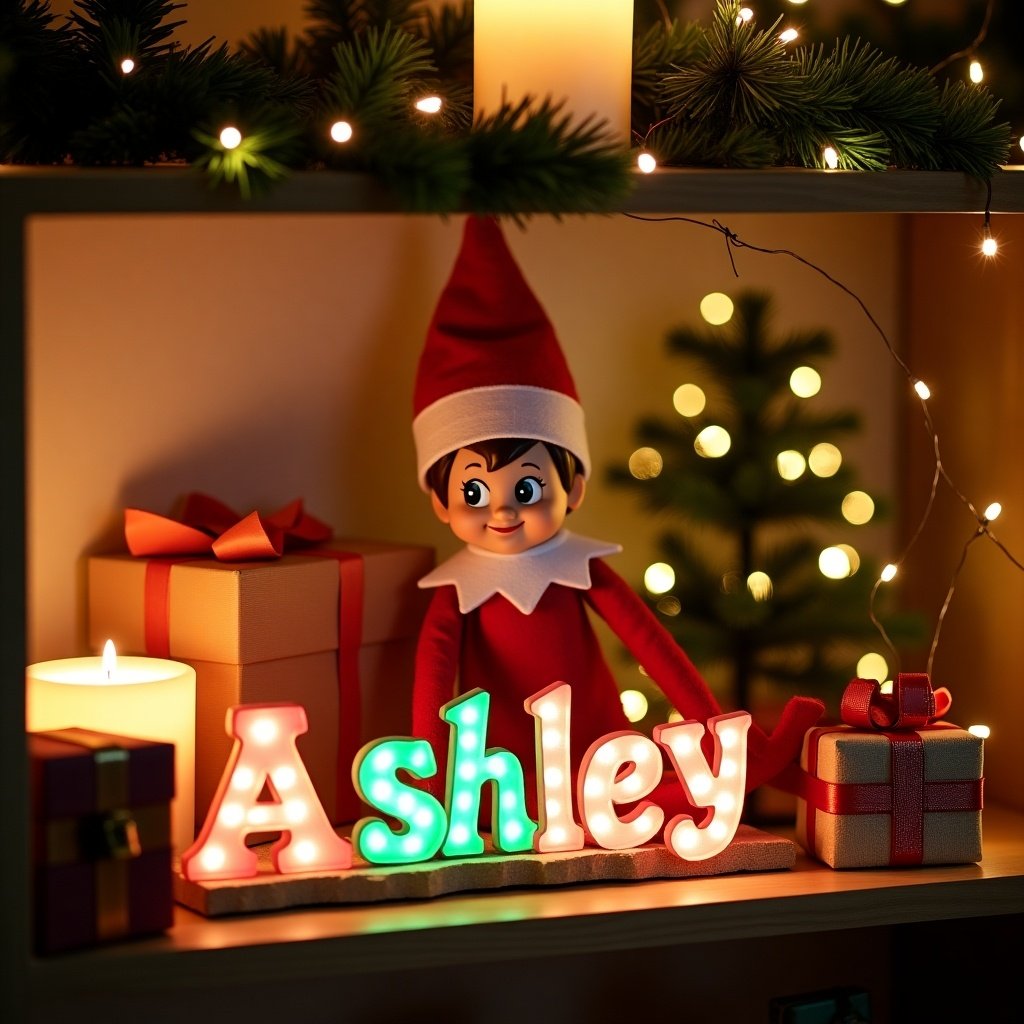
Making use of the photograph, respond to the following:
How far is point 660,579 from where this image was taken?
1.58 meters

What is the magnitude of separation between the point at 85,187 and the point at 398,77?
0.29 metres

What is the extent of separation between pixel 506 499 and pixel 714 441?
278 millimetres

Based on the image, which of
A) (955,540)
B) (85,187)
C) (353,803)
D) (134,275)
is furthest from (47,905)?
(955,540)

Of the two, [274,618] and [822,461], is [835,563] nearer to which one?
[822,461]

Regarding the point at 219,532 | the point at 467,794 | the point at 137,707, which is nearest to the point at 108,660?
the point at 137,707

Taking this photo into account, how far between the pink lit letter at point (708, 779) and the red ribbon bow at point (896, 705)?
12cm

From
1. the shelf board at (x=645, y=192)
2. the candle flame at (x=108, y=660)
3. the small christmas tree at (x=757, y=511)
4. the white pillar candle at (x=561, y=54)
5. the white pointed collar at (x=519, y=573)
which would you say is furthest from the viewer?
the small christmas tree at (x=757, y=511)

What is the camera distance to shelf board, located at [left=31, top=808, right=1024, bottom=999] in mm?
1123

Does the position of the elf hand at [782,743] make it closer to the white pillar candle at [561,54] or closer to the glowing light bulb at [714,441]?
the glowing light bulb at [714,441]

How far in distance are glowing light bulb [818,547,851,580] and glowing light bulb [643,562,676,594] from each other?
0.16m

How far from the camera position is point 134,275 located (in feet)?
4.85

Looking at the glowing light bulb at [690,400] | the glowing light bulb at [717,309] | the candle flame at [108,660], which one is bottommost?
the candle flame at [108,660]

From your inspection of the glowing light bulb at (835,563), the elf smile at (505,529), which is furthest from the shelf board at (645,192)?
the glowing light bulb at (835,563)

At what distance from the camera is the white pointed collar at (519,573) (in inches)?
55.2
